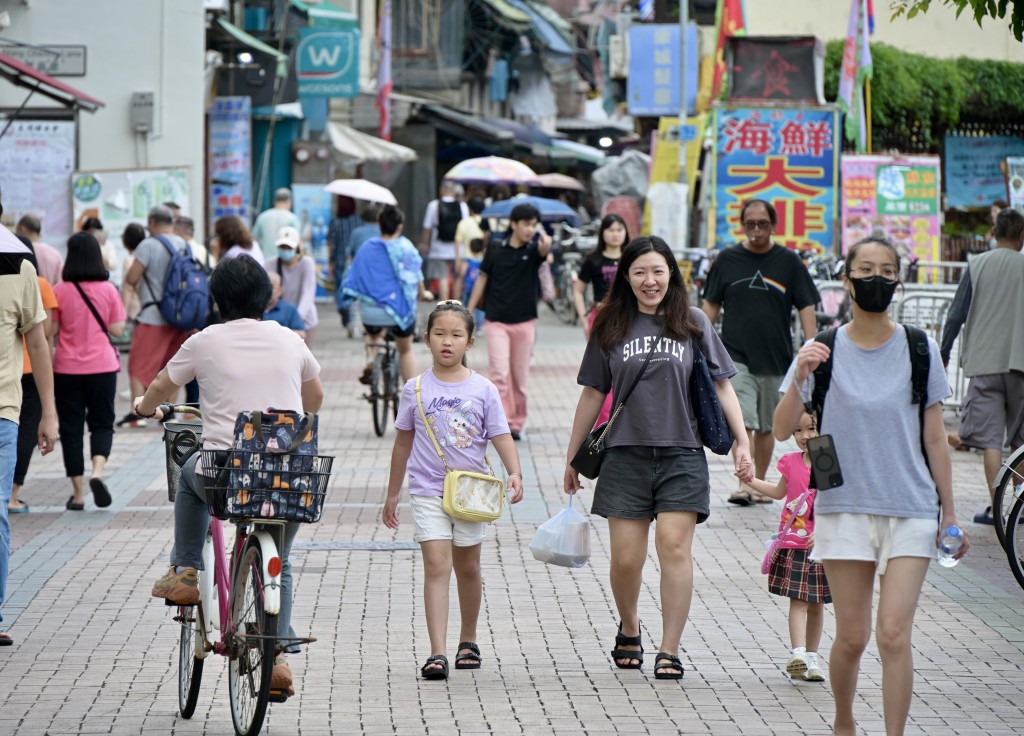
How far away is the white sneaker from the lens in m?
6.52

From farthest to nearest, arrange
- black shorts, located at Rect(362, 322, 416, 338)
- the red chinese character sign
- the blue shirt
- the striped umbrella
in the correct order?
the striped umbrella < the red chinese character sign < black shorts, located at Rect(362, 322, 416, 338) < the blue shirt

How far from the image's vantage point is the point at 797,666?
653 centimetres

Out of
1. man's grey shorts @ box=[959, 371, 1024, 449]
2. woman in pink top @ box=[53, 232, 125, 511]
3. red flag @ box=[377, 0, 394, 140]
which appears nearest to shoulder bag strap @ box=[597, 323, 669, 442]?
man's grey shorts @ box=[959, 371, 1024, 449]

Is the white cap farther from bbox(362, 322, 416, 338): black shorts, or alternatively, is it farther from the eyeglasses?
the eyeglasses

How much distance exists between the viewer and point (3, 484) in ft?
23.6

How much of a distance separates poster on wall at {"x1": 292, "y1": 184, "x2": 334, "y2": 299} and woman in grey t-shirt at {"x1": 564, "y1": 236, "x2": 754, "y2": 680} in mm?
22731

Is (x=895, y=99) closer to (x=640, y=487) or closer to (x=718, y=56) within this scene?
(x=718, y=56)

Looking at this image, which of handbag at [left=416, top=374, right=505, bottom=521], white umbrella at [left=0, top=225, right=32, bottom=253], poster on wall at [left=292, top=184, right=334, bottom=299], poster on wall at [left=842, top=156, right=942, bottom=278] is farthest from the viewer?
poster on wall at [left=292, top=184, right=334, bottom=299]

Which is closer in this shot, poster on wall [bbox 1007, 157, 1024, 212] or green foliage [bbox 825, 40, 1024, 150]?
poster on wall [bbox 1007, 157, 1024, 212]

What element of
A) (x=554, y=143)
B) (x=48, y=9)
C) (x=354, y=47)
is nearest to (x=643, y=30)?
(x=354, y=47)

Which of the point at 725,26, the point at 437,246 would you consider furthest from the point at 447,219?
the point at 725,26

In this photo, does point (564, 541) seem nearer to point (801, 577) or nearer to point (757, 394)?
point (801, 577)

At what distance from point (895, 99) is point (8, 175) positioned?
11593 mm

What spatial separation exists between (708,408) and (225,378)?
197cm
